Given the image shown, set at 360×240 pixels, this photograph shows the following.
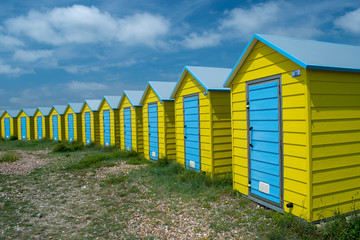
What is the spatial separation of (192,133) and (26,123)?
2530 centimetres

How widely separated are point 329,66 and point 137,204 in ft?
17.2

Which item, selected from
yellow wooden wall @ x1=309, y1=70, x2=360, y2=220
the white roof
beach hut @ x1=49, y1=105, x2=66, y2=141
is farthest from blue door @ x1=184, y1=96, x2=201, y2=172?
beach hut @ x1=49, y1=105, x2=66, y2=141

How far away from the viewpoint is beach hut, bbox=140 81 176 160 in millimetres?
11727

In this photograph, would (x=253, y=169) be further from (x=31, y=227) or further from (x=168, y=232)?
(x=31, y=227)

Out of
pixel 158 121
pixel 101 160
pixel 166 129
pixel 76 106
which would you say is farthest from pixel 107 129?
pixel 166 129

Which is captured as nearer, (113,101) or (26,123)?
(113,101)

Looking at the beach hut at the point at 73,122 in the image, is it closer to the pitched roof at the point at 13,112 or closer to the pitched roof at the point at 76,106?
the pitched roof at the point at 76,106

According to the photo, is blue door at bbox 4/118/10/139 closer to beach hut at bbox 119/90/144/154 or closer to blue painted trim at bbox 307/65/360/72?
beach hut at bbox 119/90/144/154

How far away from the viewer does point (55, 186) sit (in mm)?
8844

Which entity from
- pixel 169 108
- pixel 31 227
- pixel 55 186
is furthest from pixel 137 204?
pixel 169 108

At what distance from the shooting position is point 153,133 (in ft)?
42.2

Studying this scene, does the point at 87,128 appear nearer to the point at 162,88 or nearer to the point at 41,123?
the point at 41,123

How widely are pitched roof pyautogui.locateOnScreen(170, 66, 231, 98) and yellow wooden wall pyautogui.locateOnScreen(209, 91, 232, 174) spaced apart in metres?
0.23

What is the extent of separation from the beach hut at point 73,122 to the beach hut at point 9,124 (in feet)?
31.8
